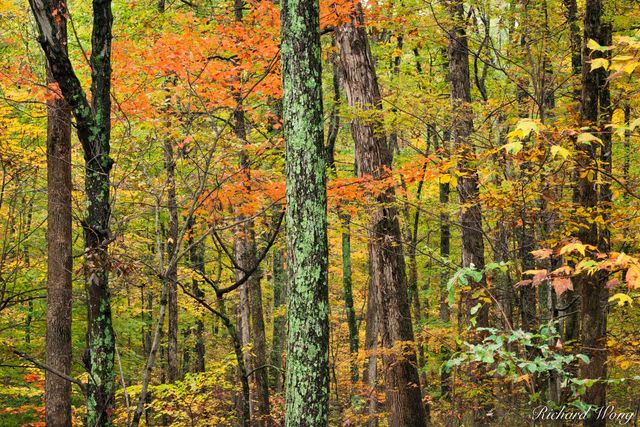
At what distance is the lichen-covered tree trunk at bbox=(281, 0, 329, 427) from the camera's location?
4.79 metres

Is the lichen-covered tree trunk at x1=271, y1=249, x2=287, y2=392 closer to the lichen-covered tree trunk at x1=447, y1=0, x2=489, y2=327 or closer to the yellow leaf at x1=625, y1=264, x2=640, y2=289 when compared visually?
the lichen-covered tree trunk at x1=447, y1=0, x2=489, y2=327

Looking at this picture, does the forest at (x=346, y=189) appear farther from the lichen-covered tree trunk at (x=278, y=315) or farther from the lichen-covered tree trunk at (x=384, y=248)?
the lichen-covered tree trunk at (x=278, y=315)

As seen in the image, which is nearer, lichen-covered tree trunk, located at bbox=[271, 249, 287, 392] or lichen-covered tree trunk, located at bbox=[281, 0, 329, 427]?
lichen-covered tree trunk, located at bbox=[281, 0, 329, 427]

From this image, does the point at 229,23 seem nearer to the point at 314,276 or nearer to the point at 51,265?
the point at 51,265

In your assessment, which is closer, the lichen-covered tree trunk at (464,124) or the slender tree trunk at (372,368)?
the lichen-covered tree trunk at (464,124)

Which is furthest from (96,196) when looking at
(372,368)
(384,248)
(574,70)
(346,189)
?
(372,368)

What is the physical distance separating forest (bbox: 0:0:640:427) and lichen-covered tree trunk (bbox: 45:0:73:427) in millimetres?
33

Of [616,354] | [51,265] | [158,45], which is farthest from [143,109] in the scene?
[616,354]

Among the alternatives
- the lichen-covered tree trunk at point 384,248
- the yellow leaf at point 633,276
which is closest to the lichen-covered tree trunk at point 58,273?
the lichen-covered tree trunk at point 384,248

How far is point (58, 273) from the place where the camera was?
8.16m

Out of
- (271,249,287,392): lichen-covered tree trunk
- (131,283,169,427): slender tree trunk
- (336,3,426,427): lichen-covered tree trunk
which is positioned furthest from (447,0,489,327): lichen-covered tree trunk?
(271,249,287,392): lichen-covered tree trunk

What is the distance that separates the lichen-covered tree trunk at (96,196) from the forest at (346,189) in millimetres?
21

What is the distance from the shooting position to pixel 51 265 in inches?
321

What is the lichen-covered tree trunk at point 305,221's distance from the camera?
479 centimetres
